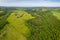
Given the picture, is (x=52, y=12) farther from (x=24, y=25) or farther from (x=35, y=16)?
(x=24, y=25)

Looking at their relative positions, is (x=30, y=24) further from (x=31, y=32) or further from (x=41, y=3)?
(x=41, y=3)

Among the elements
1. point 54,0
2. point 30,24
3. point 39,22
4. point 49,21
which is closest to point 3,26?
point 30,24

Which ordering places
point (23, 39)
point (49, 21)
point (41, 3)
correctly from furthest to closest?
1. point (41, 3)
2. point (49, 21)
3. point (23, 39)

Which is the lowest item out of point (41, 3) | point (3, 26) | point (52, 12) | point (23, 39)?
point (23, 39)

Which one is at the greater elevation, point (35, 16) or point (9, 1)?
point (9, 1)

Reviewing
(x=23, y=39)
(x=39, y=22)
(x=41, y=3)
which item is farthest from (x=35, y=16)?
(x=23, y=39)

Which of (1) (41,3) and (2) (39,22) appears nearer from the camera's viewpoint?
(2) (39,22)

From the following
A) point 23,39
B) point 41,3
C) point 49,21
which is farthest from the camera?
point 41,3
